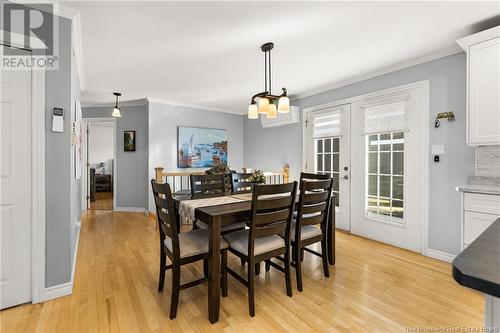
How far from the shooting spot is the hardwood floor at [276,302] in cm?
173

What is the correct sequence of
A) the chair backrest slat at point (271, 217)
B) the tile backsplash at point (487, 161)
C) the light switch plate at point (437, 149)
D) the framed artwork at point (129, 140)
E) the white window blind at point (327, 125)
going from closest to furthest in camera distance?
the chair backrest slat at point (271, 217)
the tile backsplash at point (487, 161)
the light switch plate at point (437, 149)
the white window blind at point (327, 125)
the framed artwork at point (129, 140)

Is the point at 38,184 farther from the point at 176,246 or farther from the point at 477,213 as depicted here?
the point at 477,213

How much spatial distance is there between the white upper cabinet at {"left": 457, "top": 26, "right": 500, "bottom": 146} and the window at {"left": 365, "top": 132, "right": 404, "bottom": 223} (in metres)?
0.88

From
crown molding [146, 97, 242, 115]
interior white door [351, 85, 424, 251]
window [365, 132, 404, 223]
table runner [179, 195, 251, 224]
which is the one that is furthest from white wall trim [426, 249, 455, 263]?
crown molding [146, 97, 242, 115]

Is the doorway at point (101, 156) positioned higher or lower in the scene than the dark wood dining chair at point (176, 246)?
higher

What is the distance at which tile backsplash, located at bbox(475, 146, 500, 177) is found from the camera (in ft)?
7.91

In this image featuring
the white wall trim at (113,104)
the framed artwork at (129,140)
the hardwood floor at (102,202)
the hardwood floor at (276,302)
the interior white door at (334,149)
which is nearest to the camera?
the hardwood floor at (276,302)

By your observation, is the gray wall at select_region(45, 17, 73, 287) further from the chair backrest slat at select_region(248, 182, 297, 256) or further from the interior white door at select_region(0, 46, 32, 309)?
the chair backrest slat at select_region(248, 182, 297, 256)

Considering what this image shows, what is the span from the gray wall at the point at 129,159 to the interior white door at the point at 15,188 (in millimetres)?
3341

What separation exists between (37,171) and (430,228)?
13.4 feet

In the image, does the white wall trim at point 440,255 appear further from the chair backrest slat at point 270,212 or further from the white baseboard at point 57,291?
the white baseboard at point 57,291

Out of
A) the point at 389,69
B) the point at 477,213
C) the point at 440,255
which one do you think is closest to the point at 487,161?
the point at 477,213

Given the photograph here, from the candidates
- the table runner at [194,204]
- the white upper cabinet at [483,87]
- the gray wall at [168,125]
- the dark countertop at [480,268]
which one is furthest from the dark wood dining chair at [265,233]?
the gray wall at [168,125]

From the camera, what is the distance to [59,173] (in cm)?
208
